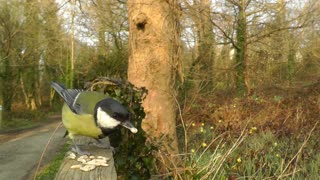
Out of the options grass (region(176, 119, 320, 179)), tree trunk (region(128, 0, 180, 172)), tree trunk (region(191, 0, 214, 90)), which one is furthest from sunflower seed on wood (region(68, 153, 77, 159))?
tree trunk (region(191, 0, 214, 90))

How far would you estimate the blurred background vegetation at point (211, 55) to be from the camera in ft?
30.8

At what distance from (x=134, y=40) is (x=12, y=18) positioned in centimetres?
1559

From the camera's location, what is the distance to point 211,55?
14.9m

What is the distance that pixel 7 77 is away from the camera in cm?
1966

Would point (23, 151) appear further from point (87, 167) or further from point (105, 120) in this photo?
point (87, 167)

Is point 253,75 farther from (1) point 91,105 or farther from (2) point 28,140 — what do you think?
(1) point 91,105

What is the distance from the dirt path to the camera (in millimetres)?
8969

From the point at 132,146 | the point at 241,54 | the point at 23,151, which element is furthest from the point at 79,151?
the point at 241,54

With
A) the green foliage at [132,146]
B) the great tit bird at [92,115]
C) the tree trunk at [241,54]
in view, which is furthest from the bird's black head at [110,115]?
the tree trunk at [241,54]

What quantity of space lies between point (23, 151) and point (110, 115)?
10453 millimetres

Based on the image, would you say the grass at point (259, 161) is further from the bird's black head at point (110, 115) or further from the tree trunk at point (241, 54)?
the tree trunk at point (241, 54)

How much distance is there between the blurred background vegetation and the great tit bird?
132 inches

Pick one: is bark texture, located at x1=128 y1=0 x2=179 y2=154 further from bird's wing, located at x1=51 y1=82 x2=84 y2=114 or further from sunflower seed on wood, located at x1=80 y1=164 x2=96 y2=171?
sunflower seed on wood, located at x1=80 y1=164 x2=96 y2=171

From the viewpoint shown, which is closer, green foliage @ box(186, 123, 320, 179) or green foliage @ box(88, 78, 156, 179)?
green foliage @ box(88, 78, 156, 179)
